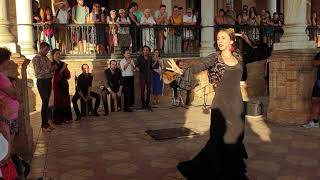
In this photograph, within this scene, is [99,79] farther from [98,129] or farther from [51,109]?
[98,129]

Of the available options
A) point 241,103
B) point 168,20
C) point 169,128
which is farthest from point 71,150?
point 168,20

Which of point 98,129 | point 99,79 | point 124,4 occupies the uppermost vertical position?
point 124,4

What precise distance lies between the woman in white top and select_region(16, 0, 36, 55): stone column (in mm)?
3588

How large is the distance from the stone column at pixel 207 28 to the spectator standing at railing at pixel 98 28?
352cm

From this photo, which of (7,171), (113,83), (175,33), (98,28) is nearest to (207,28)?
(175,33)

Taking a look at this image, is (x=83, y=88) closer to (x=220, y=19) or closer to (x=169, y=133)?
(x=169, y=133)

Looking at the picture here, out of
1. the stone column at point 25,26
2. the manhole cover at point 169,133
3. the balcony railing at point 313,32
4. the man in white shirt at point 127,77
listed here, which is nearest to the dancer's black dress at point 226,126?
the manhole cover at point 169,133

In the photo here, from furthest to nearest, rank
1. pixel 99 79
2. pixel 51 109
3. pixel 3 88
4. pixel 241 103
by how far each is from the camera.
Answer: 1. pixel 99 79
2. pixel 51 109
3. pixel 241 103
4. pixel 3 88

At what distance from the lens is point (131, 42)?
13117 mm

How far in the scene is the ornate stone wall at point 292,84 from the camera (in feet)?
29.0

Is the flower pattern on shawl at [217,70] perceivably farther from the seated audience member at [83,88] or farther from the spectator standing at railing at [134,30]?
the spectator standing at railing at [134,30]

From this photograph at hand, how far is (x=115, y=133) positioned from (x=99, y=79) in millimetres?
4528

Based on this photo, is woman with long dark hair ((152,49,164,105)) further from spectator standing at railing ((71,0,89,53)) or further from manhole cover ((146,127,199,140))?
manhole cover ((146,127,199,140))

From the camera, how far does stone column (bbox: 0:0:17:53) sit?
621 centimetres
